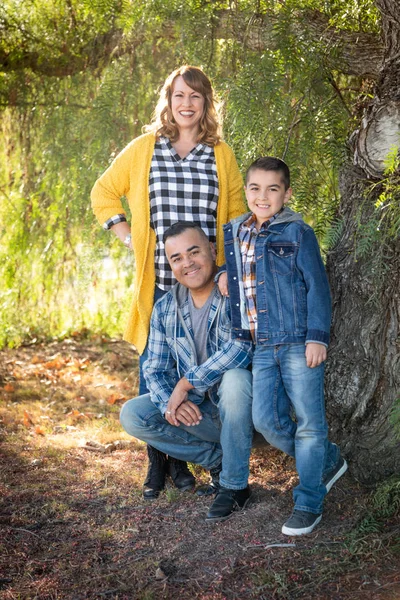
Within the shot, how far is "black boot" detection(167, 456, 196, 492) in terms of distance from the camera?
346 centimetres

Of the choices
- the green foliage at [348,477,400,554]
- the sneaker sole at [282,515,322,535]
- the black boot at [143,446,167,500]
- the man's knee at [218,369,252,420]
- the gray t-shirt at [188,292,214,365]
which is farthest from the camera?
the black boot at [143,446,167,500]

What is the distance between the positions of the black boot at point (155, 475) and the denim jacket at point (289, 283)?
2.93ft

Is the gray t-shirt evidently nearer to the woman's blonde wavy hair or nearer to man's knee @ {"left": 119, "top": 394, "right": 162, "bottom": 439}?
man's knee @ {"left": 119, "top": 394, "right": 162, "bottom": 439}

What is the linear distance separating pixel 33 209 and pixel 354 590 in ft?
13.3

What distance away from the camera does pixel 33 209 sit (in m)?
5.75

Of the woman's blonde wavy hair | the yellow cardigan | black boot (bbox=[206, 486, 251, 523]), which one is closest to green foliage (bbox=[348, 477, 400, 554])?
black boot (bbox=[206, 486, 251, 523])

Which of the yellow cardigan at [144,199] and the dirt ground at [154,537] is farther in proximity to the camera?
the yellow cardigan at [144,199]

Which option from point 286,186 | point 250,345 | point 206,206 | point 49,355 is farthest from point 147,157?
point 49,355

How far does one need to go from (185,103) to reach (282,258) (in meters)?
0.93

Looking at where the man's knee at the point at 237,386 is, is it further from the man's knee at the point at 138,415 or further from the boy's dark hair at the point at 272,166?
the boy's dark hair at the point at 272,166

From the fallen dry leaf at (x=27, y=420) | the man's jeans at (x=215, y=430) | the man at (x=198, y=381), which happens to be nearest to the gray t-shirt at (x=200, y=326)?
the man at (x=198, y=381)

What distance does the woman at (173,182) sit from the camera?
3.43 meters

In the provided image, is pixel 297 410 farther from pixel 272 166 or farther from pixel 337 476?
pixel 272 166

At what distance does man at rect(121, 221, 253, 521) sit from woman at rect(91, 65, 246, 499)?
0.15 m
